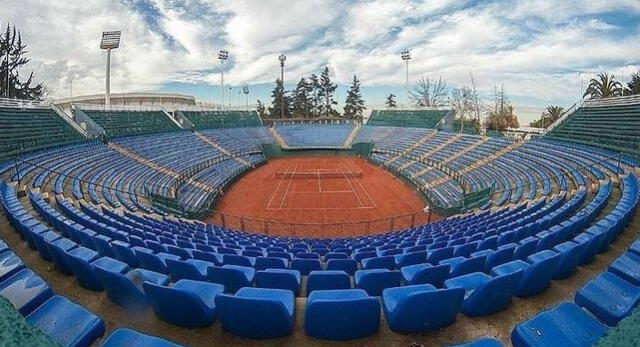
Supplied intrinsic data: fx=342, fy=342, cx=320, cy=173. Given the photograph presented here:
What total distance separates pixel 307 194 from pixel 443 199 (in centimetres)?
1130

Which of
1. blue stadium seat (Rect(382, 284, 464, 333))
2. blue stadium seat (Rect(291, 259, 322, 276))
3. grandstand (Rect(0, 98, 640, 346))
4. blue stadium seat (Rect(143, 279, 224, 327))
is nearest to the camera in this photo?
grandstand (Rect(0, 98, 640, 346))

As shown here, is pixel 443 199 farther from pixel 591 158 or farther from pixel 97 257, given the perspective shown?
pixel 97 257

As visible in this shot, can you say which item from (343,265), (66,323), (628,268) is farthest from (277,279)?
(628,268)

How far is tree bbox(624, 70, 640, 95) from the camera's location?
149 feet

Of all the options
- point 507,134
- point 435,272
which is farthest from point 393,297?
point 507,134

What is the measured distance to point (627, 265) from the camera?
416cm

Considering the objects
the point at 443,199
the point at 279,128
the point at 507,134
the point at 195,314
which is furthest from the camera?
the point at 279,128

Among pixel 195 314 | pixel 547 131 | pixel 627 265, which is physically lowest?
pixel 195 314

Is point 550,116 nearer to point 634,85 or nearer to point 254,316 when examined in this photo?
point 634,85

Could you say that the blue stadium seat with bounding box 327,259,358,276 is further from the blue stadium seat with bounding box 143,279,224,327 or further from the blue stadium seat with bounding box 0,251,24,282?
the blue stadium seat with bounding box 0,251,24,282

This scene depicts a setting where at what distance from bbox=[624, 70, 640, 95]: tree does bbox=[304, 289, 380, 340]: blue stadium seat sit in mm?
59603

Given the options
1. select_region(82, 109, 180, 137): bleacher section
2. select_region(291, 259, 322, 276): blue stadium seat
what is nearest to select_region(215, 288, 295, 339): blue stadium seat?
select_region(291, 259, 322, 276): blue stadium seat

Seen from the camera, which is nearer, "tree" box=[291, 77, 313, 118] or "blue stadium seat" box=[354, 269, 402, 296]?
"blue stadium seat" box=[354, 269, 402, 296]

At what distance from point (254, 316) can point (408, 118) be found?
52.3 meters
